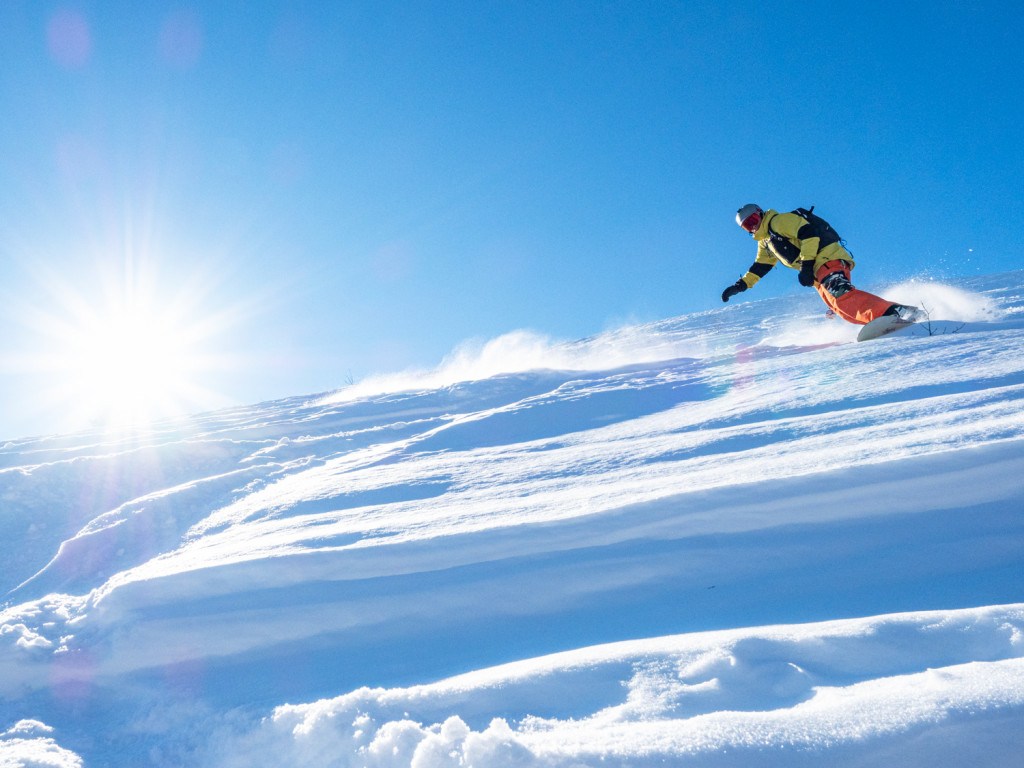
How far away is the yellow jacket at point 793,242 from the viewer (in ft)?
20.4

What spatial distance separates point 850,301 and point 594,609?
5.63m

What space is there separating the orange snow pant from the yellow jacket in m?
0.07

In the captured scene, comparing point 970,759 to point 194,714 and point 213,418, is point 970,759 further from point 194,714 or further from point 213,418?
point 213,418

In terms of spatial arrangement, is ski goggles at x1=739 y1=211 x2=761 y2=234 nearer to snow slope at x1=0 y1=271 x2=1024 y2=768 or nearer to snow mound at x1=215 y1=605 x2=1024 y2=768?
snow slope at x1=0 y1=271 x2=1024 y2=768

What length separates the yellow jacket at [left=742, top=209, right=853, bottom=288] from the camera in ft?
20.4

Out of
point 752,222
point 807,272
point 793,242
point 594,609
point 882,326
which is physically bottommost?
point 594,609

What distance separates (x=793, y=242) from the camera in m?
6.33

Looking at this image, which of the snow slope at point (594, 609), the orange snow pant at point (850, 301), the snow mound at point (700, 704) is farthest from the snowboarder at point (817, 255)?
the snow mound at point (700, 704)

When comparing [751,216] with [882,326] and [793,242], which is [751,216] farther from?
[882,326]

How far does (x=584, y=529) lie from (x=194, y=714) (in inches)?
62.2

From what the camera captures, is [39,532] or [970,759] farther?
[39,532]

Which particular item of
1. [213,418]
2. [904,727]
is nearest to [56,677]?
[904,727]

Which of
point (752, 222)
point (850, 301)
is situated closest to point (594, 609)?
point (752, 222)

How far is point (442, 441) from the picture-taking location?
6.28 m
